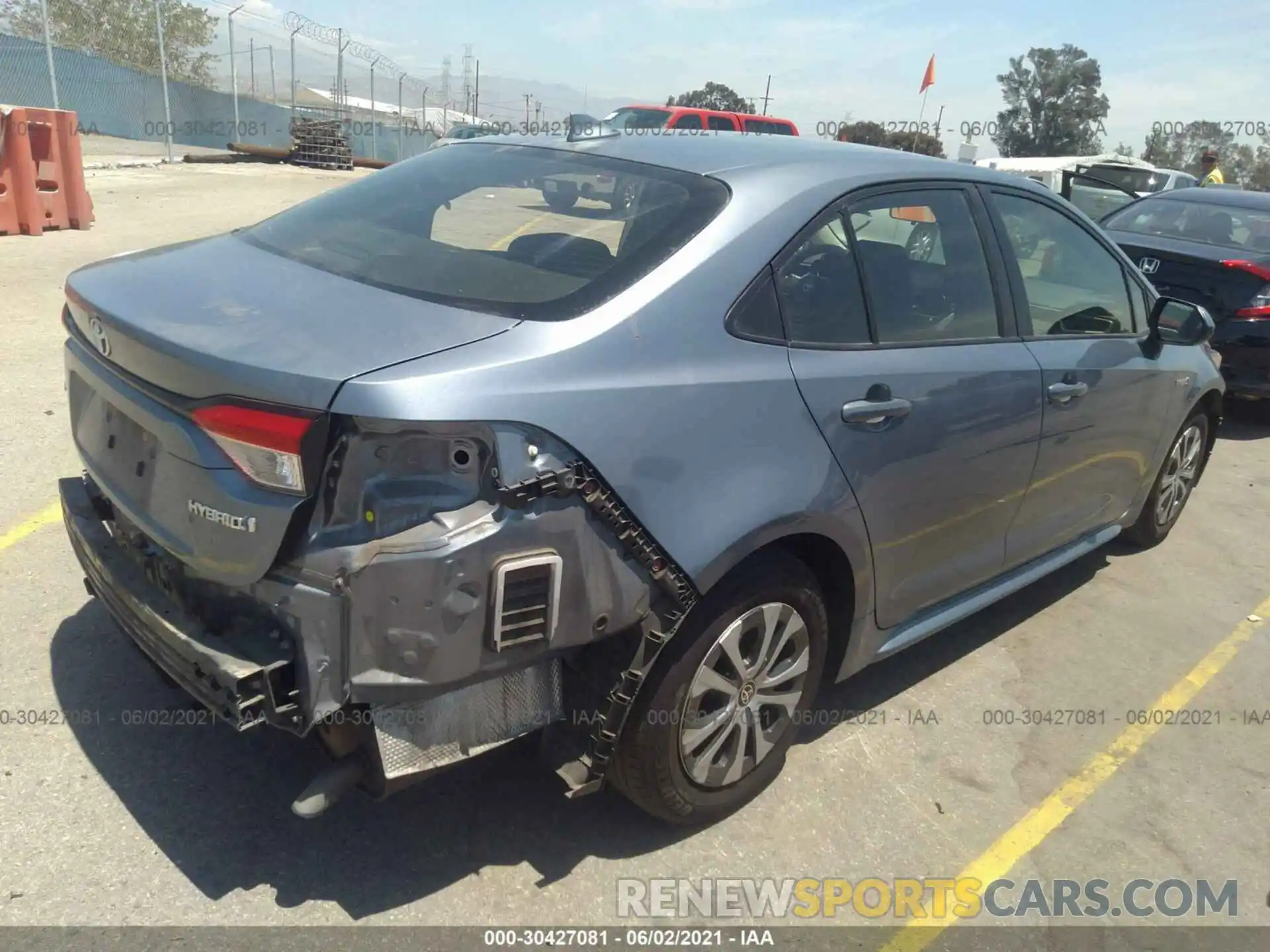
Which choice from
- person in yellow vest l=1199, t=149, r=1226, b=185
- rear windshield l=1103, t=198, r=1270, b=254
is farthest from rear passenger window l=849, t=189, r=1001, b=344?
person in yellow vest l=1199, t=149, r=1226, b=185

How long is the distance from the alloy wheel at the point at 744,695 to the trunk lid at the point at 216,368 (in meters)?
1.04

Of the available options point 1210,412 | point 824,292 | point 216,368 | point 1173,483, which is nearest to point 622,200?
point 824,292

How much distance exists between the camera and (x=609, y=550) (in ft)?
7.47

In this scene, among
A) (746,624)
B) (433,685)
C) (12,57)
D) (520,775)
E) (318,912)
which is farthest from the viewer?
(12,57)

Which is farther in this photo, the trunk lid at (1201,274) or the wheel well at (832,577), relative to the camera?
the trunk lid at (1201,274)

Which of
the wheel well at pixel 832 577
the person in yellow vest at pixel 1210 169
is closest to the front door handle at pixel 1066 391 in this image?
the wheel well at pixel 832 577

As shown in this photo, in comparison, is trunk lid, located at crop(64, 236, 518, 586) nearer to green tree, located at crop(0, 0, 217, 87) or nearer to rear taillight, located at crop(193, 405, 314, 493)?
rear taillight, located at crop(193, 405, 314, 493)

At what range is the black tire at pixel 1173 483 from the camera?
195 inches

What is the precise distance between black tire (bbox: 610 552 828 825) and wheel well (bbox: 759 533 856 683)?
1.9 inches

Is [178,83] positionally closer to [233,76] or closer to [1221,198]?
[233,76]

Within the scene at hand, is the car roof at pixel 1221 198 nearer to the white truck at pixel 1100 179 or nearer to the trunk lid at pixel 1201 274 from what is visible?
the white truck at pixel 1100 179

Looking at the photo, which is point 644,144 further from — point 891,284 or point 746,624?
point 746,624

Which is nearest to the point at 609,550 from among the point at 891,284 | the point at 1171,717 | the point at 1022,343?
the point at 891,284

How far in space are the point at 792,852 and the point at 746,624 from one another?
701 mm
